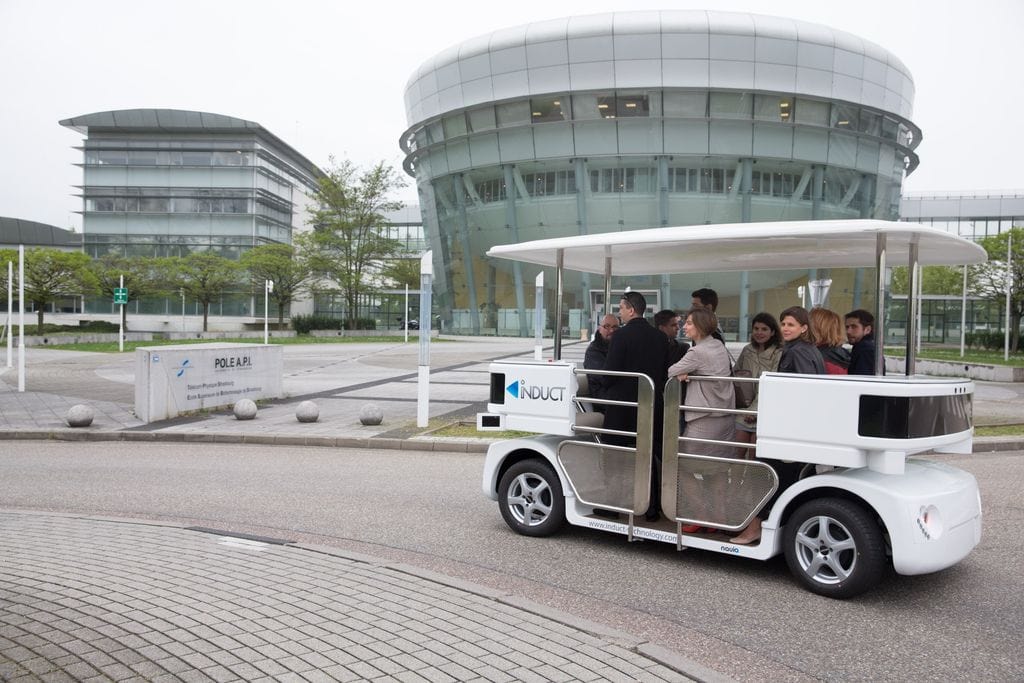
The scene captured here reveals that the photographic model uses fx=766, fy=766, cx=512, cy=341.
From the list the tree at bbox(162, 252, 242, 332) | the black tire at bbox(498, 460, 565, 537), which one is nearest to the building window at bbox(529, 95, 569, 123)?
the tree at bbox(162, 252, 242, 332)

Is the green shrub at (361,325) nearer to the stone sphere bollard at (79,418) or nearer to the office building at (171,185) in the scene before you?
the office building at (171,185)

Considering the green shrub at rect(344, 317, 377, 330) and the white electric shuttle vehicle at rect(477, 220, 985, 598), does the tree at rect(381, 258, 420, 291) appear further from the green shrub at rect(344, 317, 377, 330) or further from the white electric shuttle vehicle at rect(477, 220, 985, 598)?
the white electric shuttle vehicle at rect(477, 220, 985, 598)

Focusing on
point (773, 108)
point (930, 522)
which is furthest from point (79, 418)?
point (773, 108)

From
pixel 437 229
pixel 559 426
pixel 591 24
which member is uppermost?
pixel 591 24

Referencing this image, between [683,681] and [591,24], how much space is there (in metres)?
43.2

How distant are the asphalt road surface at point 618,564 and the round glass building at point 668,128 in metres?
31.5

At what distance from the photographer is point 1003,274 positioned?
4153 cm

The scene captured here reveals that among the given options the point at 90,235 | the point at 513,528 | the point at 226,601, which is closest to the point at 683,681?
the point at 226,601

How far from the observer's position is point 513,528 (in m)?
6.47

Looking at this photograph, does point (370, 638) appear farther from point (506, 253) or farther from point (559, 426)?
point (506, 253)

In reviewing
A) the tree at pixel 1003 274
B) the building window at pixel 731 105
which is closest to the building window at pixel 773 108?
the building window at pixel 731 105

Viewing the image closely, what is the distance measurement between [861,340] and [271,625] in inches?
223

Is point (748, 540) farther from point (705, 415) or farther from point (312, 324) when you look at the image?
point (312, 324)

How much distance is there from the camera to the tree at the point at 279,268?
54.1 meters
